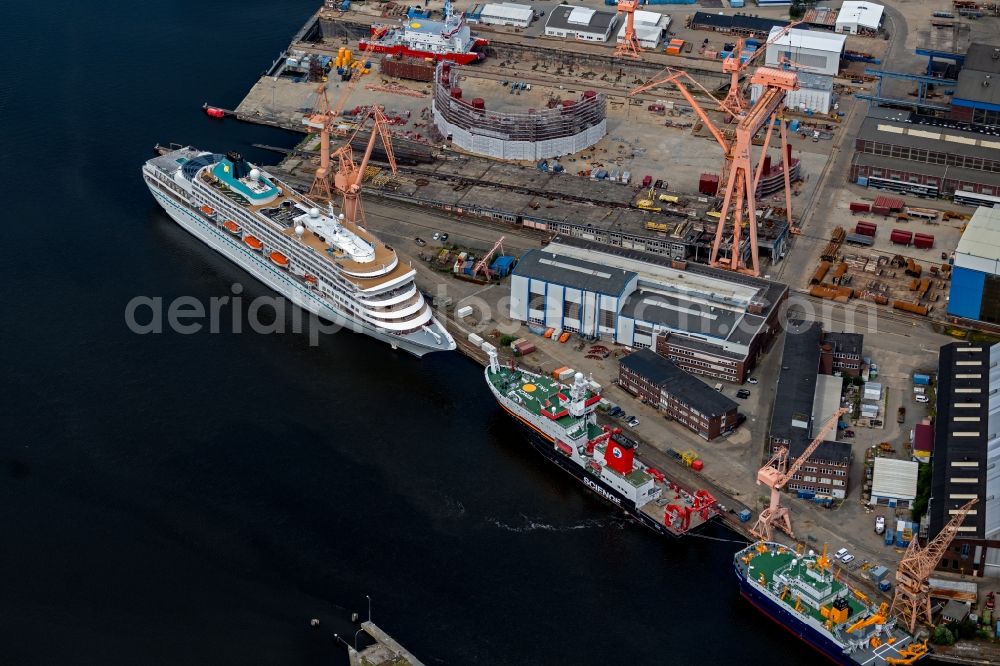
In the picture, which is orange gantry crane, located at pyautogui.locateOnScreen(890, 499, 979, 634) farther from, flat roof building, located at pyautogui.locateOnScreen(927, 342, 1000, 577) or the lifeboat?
the lifeboat

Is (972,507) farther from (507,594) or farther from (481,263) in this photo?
(481,263)

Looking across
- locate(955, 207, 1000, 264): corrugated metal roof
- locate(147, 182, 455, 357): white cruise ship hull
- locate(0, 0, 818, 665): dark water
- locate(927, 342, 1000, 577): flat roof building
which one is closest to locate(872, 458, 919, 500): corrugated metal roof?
locate(927, 342, 1000, 577): flat roof building

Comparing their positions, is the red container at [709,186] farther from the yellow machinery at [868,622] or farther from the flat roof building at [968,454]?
the yellow machinery at [868,622]

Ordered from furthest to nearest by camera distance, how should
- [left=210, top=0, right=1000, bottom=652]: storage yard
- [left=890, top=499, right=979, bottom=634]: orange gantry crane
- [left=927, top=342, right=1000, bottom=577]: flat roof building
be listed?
1. [left=210, top=0, right=1000, bottom=652]: storage yard
2. [left=927, top=342, right=1000, bottom=577]: flat roof building
3. [left=890, top=499, right=979, bottom=634]: orange gantry crane

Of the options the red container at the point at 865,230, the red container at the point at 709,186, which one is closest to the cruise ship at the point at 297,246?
the red container at the point at 709,186

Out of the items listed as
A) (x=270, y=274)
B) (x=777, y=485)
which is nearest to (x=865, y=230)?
(x=777, y=485)
